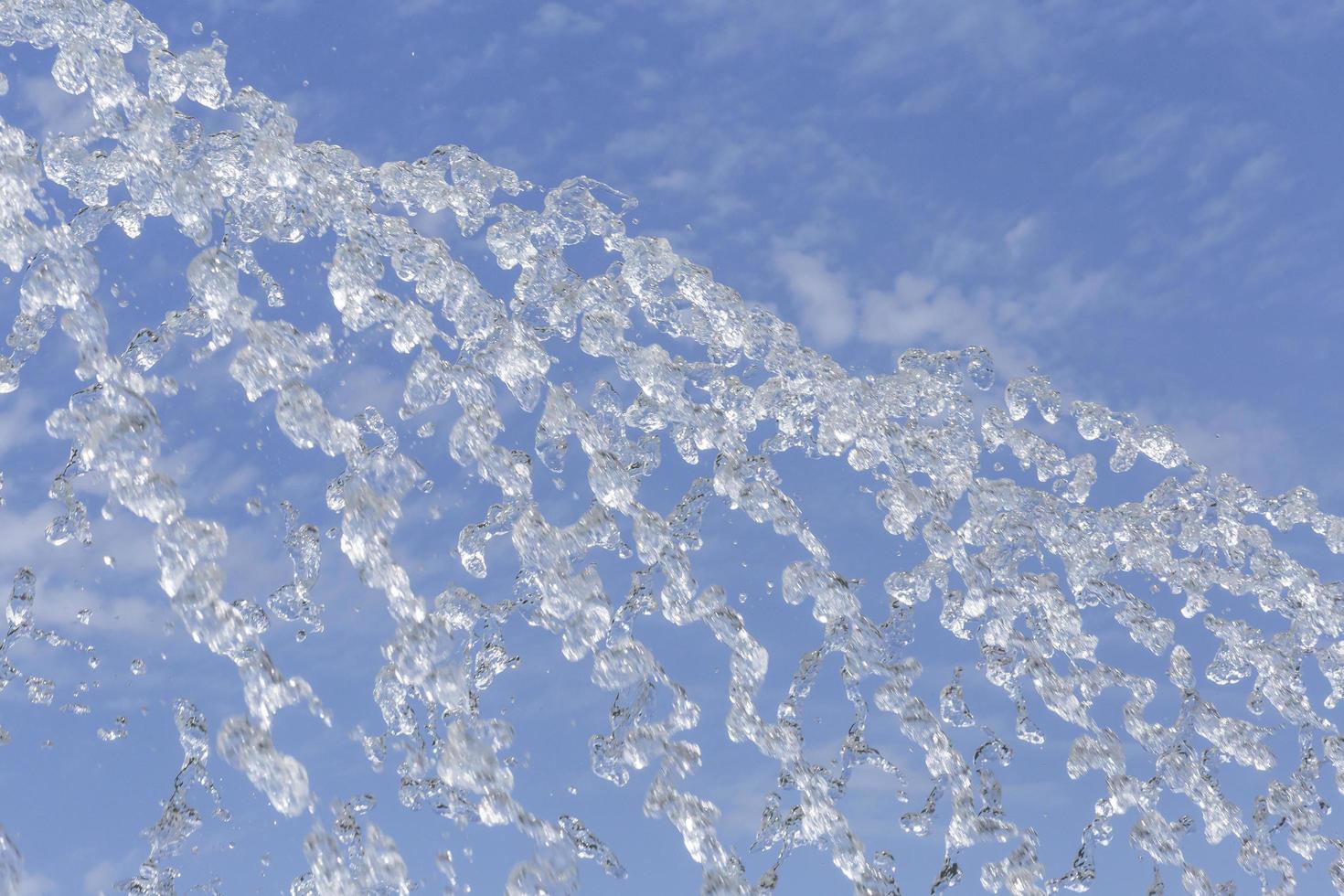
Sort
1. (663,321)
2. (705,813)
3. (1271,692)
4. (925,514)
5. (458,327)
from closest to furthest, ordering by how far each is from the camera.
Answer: (705,813), (458,327), (663,321), (925,514), (1271,692)

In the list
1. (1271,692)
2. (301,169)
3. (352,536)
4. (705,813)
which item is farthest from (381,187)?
(1271,692)

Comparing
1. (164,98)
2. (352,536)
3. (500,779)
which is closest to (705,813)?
(500,779)

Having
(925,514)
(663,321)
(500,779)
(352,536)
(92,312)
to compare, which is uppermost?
(663,321)

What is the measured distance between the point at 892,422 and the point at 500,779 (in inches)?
153

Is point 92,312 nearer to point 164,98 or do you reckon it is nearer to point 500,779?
point 164,98

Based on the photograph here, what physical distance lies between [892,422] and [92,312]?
5.16 m

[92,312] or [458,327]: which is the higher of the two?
[458,327]

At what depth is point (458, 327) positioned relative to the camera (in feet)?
23.7

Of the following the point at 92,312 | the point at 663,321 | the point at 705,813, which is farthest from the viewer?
the point at 663,321

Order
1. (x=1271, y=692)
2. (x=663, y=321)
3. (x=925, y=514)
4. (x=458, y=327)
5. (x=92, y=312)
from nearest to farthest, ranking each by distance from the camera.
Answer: (x=92, y=312) → (x=458, y=327) → (x=663, y=321) → (x=925, y=514) → (x=1271, y=692)

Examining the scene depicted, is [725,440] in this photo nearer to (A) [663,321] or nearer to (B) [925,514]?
(A) [663,321]

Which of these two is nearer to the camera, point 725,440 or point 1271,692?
point 725,440

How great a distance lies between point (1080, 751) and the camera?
8.41 m

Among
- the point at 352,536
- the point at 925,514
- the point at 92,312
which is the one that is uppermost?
the point at 925,514
